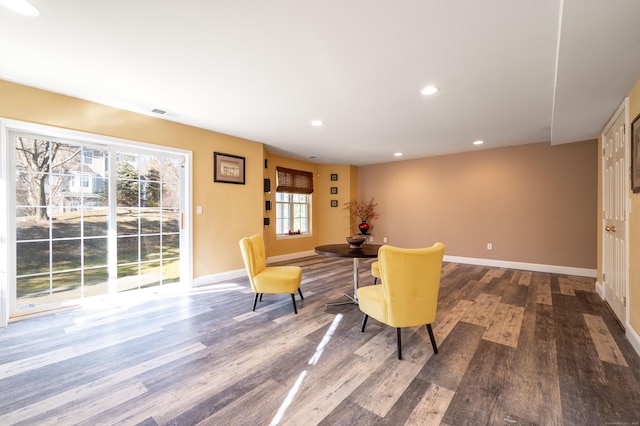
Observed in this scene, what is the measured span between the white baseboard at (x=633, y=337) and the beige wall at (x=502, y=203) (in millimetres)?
2819

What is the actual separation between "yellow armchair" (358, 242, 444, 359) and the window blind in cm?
447

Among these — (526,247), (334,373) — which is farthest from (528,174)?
(334,373)

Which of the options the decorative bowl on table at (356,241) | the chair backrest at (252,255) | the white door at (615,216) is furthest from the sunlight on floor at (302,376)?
the white door at (615,216)

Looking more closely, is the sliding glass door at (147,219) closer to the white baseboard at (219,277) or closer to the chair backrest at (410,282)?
the white baseboard at (219,277)

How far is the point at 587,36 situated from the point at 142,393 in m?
3.57

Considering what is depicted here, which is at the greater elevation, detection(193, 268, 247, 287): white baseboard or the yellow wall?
the yellow wall

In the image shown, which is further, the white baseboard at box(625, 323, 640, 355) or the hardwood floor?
the white baseboard at box(625, 323, 640, 355)

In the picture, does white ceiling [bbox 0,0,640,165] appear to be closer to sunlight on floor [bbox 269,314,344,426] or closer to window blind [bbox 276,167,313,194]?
sunlight on floor [bbox 269,314,344,426]

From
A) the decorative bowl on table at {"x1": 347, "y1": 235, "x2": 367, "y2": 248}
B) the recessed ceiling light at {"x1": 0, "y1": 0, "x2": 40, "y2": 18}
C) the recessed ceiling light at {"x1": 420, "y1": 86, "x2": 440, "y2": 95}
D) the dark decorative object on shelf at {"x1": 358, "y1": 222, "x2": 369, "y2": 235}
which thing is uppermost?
the recessed ceiling light at {"x1": 0, "y1": 0, "x2": 40, "y2": 18}

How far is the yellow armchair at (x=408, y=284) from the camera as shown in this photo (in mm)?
1992

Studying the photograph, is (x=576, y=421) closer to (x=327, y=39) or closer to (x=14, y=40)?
(x=327, y=39)

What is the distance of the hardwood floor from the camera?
1516 mm

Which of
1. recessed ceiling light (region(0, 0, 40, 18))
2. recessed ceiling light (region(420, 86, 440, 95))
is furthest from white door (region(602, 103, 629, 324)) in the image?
recessed ceiling light (region(0, 0, 40, 18))

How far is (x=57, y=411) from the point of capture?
153cm
